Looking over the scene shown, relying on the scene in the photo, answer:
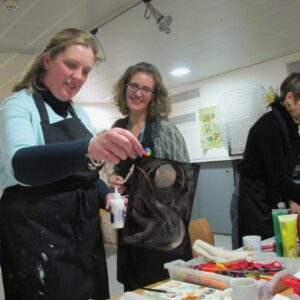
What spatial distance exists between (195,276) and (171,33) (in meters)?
2.92

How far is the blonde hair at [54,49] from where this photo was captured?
118cm

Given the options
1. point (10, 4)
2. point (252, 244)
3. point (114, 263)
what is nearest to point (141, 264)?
point (252, 244)

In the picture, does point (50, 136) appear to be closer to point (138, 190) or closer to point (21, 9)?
point (138, 190)

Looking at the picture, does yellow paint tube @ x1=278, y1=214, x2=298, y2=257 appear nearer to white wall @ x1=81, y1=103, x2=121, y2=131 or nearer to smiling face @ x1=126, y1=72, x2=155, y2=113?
smiling face @ x1=126, y1=72, x2=155, y2=113

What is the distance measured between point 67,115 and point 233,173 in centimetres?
434

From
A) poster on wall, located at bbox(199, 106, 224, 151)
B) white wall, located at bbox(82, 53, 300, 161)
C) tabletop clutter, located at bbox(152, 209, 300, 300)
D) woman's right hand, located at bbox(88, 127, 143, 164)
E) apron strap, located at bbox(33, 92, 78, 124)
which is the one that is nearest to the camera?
woman's right hand, located at bbox(88, 127, 143, 164)

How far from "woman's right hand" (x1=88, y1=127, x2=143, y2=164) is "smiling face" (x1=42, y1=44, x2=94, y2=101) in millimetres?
413

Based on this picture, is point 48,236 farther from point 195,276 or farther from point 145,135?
point 145,135

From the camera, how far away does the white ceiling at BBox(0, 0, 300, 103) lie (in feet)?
9.83

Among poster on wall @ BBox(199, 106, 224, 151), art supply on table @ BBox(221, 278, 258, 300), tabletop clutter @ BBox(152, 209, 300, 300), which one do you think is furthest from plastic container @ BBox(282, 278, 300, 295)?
poster on wall @ BBox(199, 106, 224, 151)

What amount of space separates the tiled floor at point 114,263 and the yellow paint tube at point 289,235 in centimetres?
206

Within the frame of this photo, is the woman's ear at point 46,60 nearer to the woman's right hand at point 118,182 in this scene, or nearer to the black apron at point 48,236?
the black apron at point 48,236

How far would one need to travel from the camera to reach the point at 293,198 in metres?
1.81

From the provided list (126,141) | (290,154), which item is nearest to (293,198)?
(290,154)
